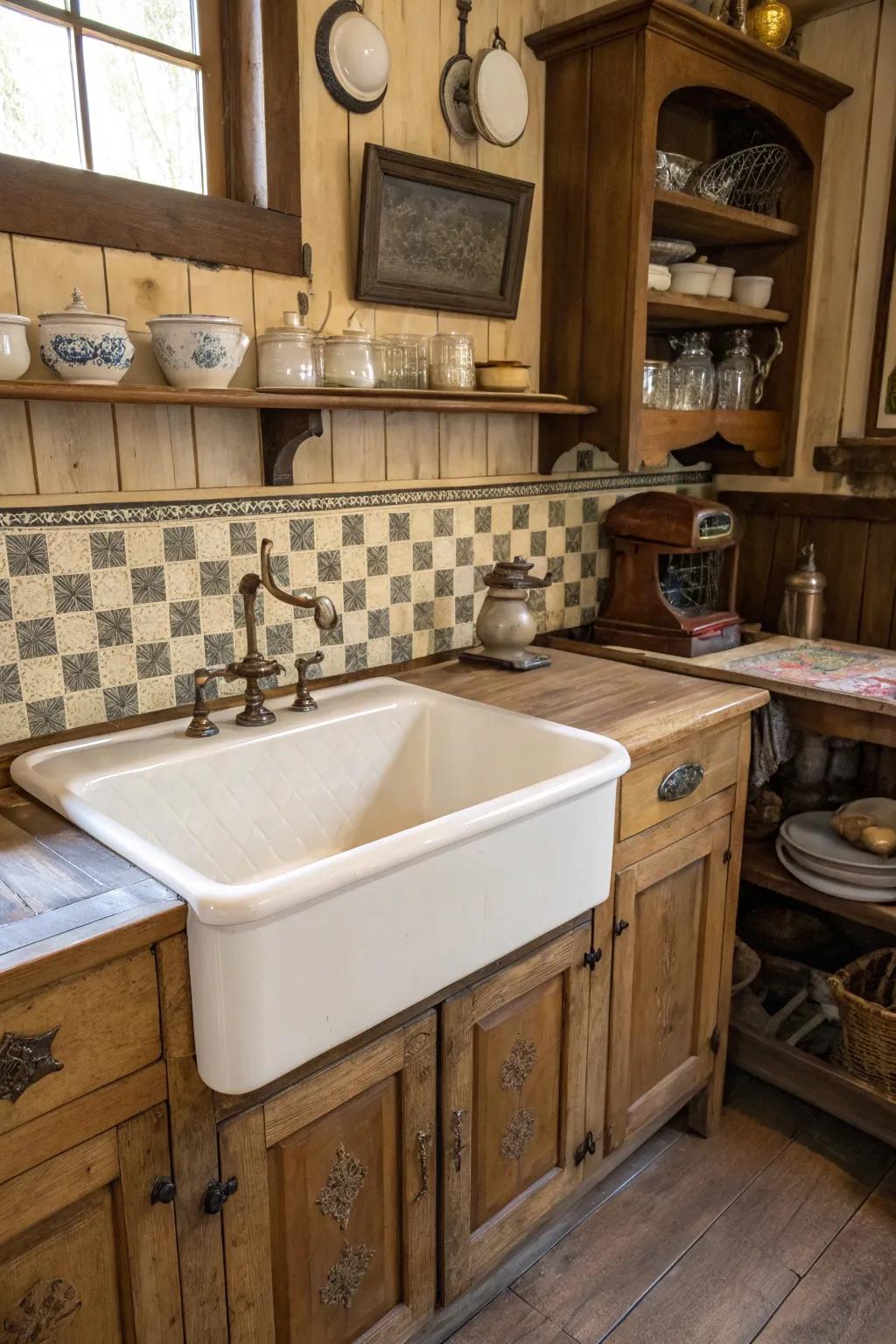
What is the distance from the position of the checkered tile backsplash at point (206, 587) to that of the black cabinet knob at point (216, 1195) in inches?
28.1

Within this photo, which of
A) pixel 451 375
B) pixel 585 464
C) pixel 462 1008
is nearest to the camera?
pixel 462 1008

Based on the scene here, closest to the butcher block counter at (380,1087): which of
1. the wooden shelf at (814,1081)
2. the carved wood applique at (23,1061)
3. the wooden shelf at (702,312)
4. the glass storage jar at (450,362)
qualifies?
the carved wood applique at (23,1061)

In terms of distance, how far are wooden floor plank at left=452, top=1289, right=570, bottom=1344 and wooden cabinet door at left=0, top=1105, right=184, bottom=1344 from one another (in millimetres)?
669

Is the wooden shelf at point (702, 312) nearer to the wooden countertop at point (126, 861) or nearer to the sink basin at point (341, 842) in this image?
→ the wooden countertop at point (126, 861)

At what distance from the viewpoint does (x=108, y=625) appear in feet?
5.01

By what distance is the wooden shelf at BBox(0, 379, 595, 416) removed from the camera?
50.2 inches

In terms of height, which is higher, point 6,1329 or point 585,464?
point 585,464

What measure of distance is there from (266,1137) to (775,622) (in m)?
2.03

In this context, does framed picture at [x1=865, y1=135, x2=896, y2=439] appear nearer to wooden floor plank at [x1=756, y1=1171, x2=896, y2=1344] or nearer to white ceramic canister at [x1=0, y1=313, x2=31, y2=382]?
wooden floor plank at [x1=756, y1=1171, x2=896, y2=1344]

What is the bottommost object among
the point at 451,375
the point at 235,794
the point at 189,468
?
the point at 235,794

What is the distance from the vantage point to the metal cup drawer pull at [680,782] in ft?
5.47

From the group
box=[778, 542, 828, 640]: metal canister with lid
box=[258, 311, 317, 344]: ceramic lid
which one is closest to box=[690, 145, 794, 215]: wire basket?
box=[778, 542, 828, 640]: metal canister with lid

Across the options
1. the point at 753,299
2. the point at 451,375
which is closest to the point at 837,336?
the point at 753,299

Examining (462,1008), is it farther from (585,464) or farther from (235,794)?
(585,464)
